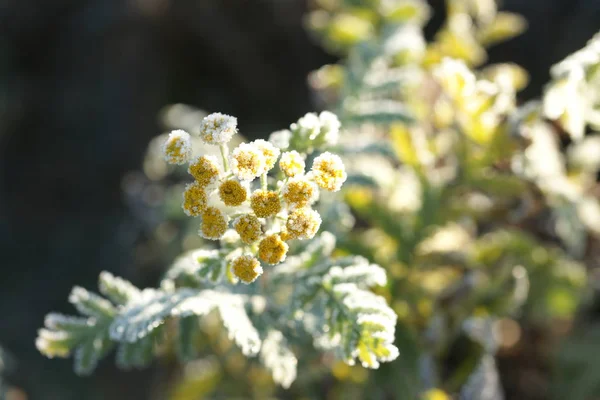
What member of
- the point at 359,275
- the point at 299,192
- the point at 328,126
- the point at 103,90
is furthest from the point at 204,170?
the point at 103,90

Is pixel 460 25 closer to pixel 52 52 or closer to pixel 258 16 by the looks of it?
pixel 258 16

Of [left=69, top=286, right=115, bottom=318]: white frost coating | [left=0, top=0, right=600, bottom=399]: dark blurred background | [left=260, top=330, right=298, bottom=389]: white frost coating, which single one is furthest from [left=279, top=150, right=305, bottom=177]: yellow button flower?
[left=0, top=0, right=600, bottom=399]: dark blurred background

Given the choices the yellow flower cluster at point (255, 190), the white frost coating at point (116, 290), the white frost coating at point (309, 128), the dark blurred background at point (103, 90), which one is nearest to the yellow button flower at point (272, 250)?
the yellow flower cluster at point (255, 190)

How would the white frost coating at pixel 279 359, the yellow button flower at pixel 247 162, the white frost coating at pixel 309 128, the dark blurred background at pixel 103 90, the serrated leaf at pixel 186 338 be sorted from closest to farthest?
the yellow button flower at pixel 247 162
the white frost coating at pixel 309 128
the white frost coating at pixel 279 359
the serrated leaf at pixel 186 338
the dark blurred background at pixel 103 90

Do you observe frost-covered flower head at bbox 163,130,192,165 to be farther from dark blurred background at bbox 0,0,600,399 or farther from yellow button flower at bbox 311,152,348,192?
dark blurred background at bbox 0,0,600,399

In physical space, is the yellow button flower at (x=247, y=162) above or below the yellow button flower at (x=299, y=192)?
above

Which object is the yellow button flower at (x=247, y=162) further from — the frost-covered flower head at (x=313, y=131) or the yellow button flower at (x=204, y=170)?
the frost-covered flower head at (x=313, y=131)

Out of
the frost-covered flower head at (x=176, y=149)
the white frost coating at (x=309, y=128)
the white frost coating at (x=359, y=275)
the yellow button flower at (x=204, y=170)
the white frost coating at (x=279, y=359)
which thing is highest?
the white frost coating at (x=309, y=128)

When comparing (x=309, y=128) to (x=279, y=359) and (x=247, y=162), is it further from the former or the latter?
(x=279, y=359)
